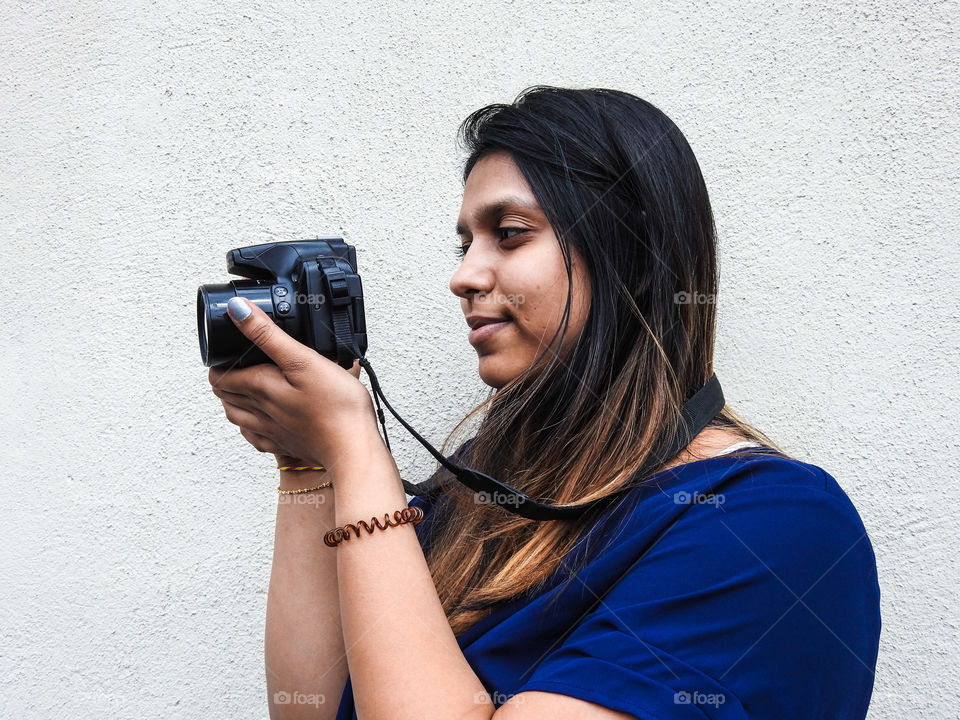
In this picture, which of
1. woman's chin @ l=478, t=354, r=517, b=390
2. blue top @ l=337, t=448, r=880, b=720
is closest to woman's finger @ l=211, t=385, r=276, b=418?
woman's chin @ l=478, t=354, r=517, b=390

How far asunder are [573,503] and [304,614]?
43cm

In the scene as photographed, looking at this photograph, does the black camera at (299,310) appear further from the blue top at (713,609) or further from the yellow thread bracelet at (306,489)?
the blue top at (713,609)

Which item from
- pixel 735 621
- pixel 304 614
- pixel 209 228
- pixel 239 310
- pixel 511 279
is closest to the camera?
pixel 735 621

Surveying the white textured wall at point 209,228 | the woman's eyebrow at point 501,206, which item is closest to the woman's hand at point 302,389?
the woman's eyebrow at point 501,206

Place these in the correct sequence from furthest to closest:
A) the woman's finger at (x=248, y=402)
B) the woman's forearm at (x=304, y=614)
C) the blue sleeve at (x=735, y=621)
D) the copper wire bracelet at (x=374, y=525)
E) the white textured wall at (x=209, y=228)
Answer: the white textured wall at (x=209, y=228) < the woman's forearm at (x=304, y=614) < the woman's finger at (x=248, y=402) < the copper wire bracelet at (x=374, y=525) < the blue sleeve at (x=735, y=621)

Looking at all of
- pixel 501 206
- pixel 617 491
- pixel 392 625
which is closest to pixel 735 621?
pixel 617 491

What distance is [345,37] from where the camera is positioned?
1.36 metres

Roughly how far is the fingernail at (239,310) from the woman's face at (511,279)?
272mm

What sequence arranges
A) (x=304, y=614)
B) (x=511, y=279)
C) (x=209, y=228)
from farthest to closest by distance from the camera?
(x=209, y=228) → (x=304, y=614) → (x=511, y=279)

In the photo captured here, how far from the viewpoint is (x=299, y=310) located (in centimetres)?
88

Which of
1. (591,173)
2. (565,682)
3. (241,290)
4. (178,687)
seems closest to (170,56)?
(241,290)

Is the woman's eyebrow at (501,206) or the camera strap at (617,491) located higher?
the woman's eyebrow at (501,206)

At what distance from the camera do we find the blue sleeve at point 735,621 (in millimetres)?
660

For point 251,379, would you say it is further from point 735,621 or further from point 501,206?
point 735,621
